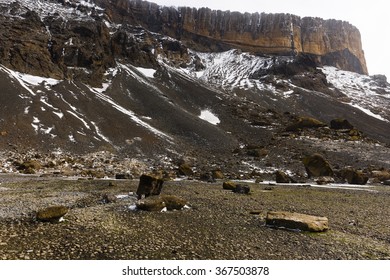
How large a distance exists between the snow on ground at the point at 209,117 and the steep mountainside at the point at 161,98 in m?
0.82

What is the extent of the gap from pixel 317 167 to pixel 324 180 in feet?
12.9

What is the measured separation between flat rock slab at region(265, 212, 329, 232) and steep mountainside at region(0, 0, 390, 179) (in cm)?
3707

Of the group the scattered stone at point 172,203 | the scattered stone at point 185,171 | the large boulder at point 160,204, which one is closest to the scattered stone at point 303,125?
the scattered stone at point 185,171

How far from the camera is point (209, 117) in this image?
94.9 meters

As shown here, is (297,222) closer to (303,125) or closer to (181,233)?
(181,233)

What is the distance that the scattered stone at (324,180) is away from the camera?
144 feet

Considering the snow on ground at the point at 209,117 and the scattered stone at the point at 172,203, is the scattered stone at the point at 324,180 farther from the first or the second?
the snow on ground at the point at 209,117

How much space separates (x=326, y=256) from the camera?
13047mm

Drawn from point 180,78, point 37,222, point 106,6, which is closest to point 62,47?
point 180,78

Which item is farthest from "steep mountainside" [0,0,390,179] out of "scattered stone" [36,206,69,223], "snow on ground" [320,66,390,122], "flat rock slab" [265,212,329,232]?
"scattered stone" [36,206,69,223]

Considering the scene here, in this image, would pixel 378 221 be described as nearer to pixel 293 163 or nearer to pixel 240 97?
pixel 293 163

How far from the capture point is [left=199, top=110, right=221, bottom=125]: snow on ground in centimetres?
9172

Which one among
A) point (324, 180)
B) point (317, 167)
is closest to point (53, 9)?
point (317, 167)
